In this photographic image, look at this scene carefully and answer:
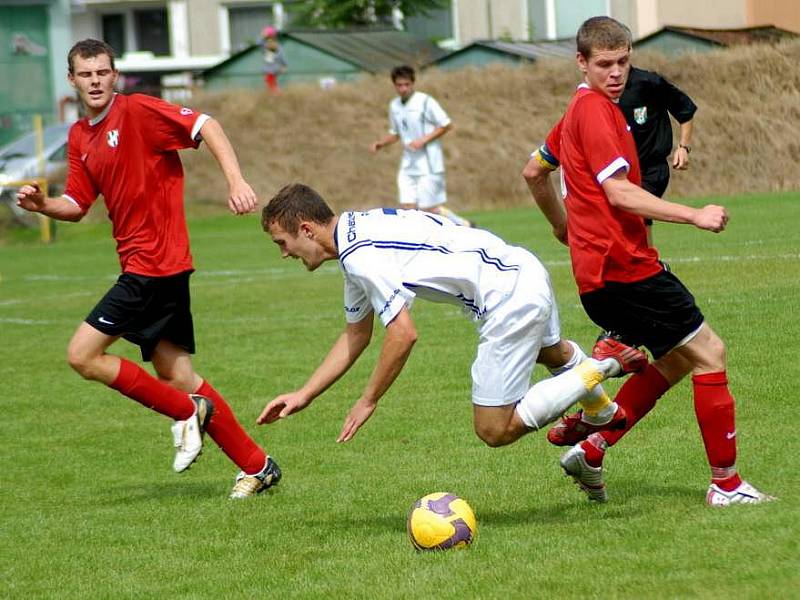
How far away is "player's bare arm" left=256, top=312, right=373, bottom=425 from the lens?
594 centimetres

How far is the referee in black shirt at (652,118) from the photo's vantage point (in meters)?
10.3

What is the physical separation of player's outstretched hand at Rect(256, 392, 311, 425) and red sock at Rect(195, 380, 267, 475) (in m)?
1.17

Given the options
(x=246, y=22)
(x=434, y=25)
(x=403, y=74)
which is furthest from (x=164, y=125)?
(x=246, y=22)

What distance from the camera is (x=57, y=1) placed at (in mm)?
50281

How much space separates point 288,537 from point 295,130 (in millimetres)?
25959

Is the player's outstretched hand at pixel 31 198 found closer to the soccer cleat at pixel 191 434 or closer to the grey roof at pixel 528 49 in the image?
the soccer cleat at pixel 191 434

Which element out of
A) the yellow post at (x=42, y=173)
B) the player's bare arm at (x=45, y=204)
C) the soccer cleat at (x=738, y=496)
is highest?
the player's bare arm at (x=45, y=204)

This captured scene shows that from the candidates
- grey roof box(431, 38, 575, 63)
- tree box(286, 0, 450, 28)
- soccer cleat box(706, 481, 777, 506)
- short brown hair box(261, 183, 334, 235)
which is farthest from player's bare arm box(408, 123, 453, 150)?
tree box(286, 0, 450, 28)

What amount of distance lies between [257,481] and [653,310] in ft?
7.59

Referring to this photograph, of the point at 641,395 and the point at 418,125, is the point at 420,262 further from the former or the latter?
the point at 418,125

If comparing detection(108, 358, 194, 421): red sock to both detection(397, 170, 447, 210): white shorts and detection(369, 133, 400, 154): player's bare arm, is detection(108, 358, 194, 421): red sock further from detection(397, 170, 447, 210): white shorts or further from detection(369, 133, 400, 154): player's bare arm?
detection(397, 170, 447, 210): white shorts

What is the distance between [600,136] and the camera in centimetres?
563

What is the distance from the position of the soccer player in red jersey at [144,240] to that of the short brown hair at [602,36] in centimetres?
199

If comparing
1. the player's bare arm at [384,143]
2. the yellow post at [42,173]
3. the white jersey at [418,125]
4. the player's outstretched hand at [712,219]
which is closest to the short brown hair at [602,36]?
the player's outstretched hand at [712,219]
